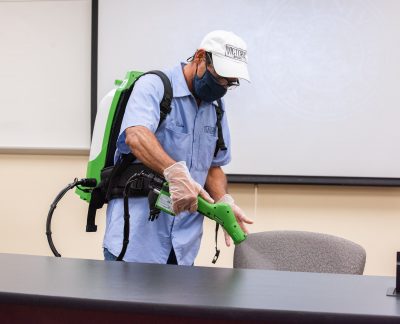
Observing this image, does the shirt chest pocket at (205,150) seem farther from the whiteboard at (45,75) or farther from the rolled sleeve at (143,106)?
the whiteboard at (45,75)

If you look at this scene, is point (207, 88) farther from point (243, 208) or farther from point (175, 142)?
point (243, 208)

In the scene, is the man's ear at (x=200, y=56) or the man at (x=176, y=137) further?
the man's ear at (x=200, y=56)

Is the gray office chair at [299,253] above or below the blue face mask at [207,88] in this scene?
Answer: below

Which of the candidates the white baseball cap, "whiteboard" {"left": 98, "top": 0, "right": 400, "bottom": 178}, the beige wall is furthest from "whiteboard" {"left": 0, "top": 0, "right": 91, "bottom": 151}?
the white baseball cap

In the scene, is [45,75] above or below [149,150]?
above

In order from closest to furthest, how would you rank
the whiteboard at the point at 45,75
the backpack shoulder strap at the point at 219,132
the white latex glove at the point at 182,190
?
the white latex glove at the point at 182,190, the backpack shoulder strap at the point at 219,132, the whiteboard at the point at 45,75

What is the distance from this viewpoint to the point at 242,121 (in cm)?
263

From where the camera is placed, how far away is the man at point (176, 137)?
1771 mm

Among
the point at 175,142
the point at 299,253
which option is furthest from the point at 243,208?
the point at 175,142

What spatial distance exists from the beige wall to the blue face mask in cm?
82

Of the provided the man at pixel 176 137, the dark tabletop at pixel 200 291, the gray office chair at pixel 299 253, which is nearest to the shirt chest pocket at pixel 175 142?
the man at pixel 176 137

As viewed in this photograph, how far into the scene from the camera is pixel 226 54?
6.03 ft

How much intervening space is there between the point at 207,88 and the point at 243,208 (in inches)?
35.8

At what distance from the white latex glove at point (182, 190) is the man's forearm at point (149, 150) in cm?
5
